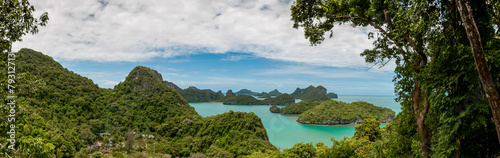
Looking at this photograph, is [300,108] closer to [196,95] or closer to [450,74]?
[196,95]

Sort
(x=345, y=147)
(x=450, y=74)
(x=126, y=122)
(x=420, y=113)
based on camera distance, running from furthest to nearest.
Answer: (x=126, y=122), (x=345, y=147), (x=420, y=113), (x=450, y=74)

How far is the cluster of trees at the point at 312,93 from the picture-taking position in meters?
102

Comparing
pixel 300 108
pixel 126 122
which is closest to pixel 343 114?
pixel 300 108

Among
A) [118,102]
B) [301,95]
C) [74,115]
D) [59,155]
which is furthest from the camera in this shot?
[301,95]

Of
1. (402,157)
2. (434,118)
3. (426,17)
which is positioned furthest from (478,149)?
(426,17)

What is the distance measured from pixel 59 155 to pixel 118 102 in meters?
30.3

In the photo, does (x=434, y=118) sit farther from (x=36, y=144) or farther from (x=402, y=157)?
(x=36, y=144)

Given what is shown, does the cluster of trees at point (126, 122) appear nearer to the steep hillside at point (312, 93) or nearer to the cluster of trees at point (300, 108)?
the cluster of trees at point (300, 108)

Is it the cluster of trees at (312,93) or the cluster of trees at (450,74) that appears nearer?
the cluster of trees at (450,74)

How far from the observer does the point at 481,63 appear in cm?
198

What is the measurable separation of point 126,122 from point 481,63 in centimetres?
4365

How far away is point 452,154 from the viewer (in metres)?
2.68

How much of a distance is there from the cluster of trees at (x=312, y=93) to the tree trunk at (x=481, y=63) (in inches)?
3959

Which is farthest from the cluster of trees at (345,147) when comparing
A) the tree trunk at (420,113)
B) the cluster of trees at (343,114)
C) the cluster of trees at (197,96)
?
the cluster of trees at (197,96)
